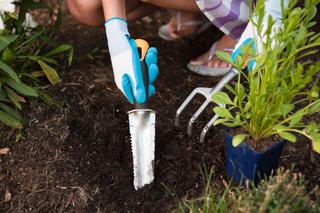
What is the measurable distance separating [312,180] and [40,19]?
4.65ft

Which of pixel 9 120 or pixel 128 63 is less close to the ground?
pixel 128 63

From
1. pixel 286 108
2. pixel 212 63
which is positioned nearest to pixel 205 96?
pixel 286 108

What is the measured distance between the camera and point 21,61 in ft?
5.24

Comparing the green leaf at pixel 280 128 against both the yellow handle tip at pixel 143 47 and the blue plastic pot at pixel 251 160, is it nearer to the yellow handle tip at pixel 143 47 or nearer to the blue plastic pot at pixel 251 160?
the blue plastic pot at pixel 251 160

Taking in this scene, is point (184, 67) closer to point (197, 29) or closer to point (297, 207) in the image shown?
point (197, 29)

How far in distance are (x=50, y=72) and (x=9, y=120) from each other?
0.26m

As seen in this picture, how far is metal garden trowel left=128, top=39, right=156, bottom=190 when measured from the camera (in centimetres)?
121

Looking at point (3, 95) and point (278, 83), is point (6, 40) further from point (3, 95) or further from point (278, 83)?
point (278, 83)

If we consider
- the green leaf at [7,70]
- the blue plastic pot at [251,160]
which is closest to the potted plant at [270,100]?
the blue plastic pot at [251,160]

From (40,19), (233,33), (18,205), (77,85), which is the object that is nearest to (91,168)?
(18,205)

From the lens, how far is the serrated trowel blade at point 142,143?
121 centimetres

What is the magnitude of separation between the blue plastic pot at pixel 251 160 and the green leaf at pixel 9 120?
66 cm

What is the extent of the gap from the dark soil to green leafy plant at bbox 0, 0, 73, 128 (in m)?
0.06

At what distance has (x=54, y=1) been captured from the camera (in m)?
2.24
